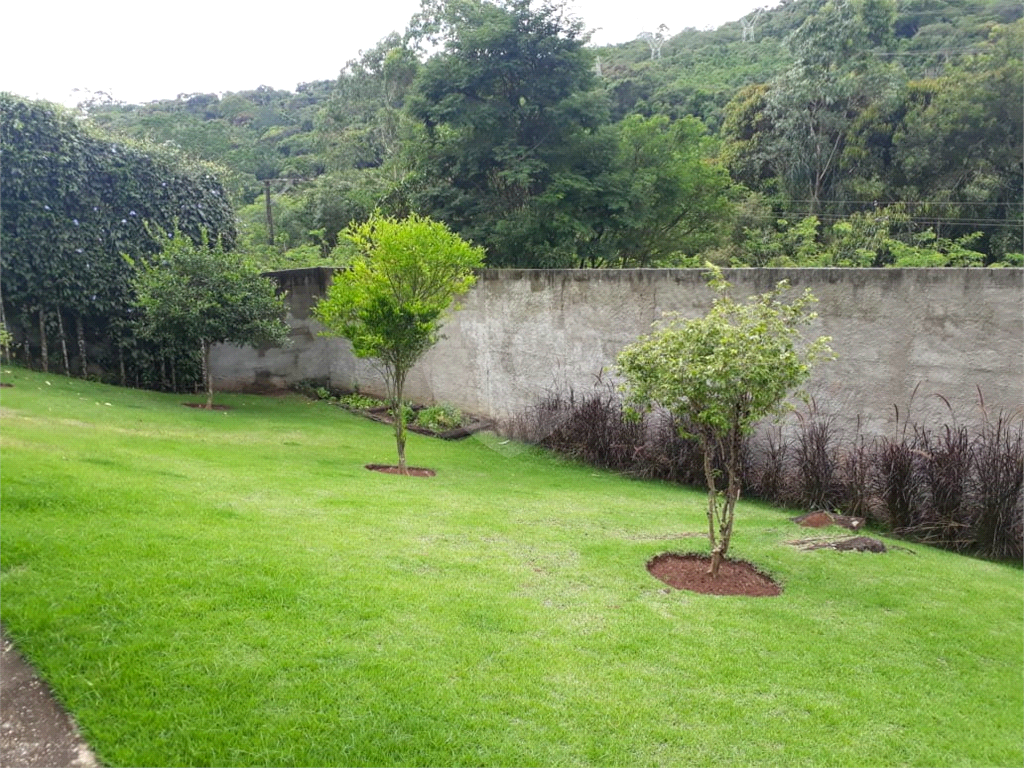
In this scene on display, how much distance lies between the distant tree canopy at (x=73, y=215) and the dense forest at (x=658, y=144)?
46.4 inches

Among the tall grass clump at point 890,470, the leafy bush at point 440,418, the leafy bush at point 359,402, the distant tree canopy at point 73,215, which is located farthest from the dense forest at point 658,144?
the tall grass clump at point 890,470

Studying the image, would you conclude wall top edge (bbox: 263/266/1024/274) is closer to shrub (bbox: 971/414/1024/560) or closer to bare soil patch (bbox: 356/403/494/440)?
shrub (bbox: 971/414/1024/560)

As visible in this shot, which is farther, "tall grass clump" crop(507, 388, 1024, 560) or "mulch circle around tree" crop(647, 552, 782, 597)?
"tall grass clump" crop(507, 388, 1024, 560)

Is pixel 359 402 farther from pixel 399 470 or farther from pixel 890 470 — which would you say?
pixel 890 470

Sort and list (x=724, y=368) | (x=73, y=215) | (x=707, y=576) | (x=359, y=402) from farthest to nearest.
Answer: (x=359, y=402) < (x=73, y=215) < (x=707, y=576) < (x=724, y=368)

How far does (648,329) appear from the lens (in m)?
9.58

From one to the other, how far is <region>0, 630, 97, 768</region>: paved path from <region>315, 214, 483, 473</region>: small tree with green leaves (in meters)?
5.45

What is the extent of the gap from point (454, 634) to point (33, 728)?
1.73 metres

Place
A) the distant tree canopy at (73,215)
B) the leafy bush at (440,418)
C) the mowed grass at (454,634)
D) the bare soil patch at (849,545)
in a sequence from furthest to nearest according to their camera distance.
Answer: the leafy bush at (440,418)
the distant tree canopy at (73,215)
the bare soil patch at (849,545)
the mowed grass at (454,634)

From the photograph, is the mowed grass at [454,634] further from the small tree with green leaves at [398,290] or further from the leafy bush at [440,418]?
the leafy bush at [440,418]

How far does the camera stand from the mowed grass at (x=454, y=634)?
9.40ft

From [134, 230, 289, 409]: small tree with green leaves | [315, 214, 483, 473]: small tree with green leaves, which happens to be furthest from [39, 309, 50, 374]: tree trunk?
[315, 214, 483, 473]: small tree with green leaves

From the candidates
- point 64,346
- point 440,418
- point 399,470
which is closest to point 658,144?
point 440,418

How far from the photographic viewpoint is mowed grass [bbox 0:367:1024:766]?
2865 mm
